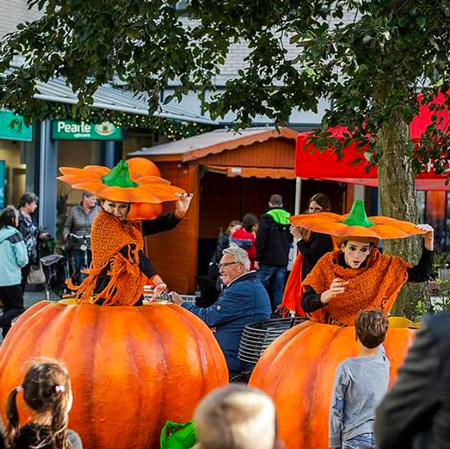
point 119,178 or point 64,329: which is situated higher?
point 119,178

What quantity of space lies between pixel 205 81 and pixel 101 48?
6.58 ft

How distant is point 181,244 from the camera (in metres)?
17.1

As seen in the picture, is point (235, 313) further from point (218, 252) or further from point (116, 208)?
point (218, 252)

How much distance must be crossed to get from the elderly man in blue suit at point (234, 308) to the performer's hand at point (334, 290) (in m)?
1.47

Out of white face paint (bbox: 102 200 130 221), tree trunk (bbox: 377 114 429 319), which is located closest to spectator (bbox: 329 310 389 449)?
white face paint (bbox: 102 200 130 221)

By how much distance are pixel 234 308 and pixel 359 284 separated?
1.51 meters

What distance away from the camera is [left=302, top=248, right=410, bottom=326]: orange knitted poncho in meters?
Result: 6.08

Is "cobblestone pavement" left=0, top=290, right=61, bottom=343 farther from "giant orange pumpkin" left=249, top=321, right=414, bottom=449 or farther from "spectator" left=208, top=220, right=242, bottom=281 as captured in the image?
"giant orange pumpkin" left=249, top=321, right=414, bottom=449

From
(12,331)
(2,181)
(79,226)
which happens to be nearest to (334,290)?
(12,331)

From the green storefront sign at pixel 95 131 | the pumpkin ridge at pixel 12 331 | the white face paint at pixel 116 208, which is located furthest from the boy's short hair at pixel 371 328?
the green storefront sign at pixel 95 131

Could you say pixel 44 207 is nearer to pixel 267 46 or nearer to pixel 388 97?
pixel 267 46

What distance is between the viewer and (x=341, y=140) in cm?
726

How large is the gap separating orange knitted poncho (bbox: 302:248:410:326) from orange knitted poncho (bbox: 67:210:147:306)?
1161 millimetres

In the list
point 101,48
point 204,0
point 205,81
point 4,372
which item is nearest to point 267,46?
point 205,81
